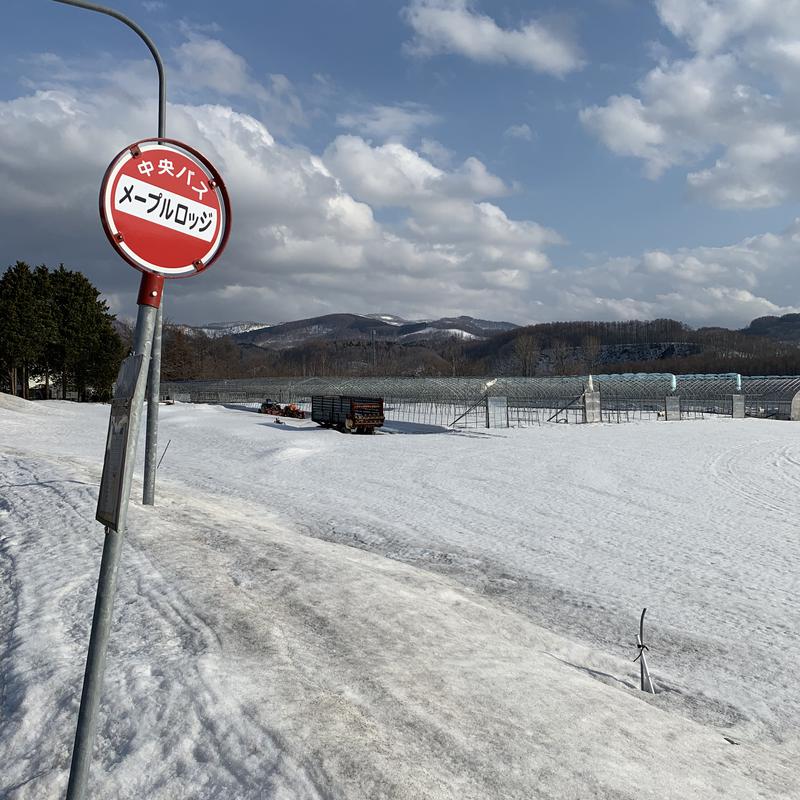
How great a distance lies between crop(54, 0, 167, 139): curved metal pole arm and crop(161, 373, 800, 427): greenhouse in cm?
3224

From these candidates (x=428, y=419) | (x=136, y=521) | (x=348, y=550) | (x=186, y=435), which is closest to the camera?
(x=136, y=521)

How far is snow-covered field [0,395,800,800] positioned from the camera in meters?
3.24

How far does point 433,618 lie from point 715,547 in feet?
22.5

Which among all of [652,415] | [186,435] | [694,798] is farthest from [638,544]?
[652,415]

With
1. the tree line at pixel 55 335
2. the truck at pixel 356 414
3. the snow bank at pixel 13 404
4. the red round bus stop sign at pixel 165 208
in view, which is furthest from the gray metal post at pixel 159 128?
the tree line at pixel 55 335

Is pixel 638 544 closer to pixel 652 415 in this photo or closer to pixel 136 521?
pixel 136 521

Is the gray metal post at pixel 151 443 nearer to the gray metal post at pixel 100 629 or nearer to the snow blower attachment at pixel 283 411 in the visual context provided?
the gray metal post at pixel 100 629

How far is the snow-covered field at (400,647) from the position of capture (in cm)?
324

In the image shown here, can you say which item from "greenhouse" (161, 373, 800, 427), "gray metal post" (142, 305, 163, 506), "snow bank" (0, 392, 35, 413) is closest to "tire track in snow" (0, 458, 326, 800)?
"gray metal post" (142, 305, 163, 506)

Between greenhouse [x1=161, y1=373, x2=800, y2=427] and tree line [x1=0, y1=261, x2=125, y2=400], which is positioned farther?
tree line [x1=0, y1=261, x2=125, y2=400]

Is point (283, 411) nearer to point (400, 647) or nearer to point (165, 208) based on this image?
point (400, 647)

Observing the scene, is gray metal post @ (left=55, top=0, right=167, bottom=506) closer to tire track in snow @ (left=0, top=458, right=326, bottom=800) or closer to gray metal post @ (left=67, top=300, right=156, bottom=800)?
tire track in snow @ (left=0, top=458, right=326, bottom=800)

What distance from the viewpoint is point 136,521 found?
810cm

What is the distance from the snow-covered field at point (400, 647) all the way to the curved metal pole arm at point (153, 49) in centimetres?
442
